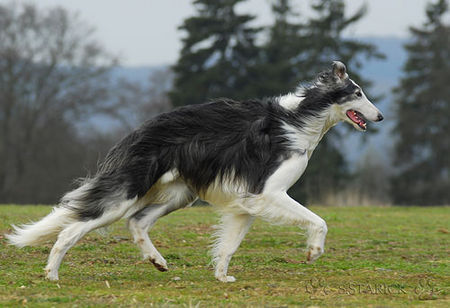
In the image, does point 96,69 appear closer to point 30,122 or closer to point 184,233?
point 30,122

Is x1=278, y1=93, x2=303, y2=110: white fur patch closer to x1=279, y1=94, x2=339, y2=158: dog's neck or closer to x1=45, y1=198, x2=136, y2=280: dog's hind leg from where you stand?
x1=279, y1=94, x2=339, y2=158: dog's neck

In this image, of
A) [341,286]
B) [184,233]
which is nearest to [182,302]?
[341,286]

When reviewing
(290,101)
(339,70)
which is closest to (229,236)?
(290,101)

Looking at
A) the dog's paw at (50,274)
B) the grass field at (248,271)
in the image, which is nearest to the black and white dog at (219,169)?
the dog's paw at (50,274)

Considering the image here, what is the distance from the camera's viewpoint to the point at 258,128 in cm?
888

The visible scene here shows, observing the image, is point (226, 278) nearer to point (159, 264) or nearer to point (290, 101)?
point (159, 264)

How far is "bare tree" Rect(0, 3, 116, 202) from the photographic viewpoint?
46562 millimetres

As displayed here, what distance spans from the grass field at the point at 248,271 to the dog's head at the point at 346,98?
1890 mm

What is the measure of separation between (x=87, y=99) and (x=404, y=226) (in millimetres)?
35160

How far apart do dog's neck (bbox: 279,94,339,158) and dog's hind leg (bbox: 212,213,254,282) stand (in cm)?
105

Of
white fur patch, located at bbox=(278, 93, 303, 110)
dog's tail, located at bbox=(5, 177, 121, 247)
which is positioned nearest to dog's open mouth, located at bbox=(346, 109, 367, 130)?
white fur patch, located at bbox=(278, 93, 303, 110)

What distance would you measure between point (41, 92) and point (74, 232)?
41.8m

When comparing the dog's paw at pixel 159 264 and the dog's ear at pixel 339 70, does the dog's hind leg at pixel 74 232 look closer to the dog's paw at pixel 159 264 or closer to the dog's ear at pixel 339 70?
the dog's paw at pixel 159 264

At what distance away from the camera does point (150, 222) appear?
30.0 feet
